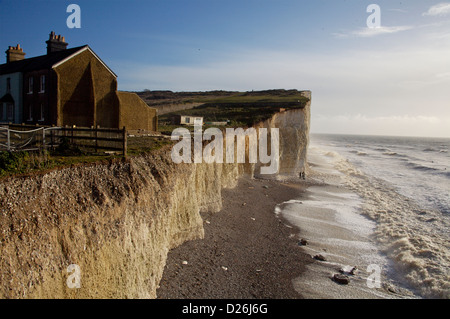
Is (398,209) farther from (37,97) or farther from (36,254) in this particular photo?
(37,97)

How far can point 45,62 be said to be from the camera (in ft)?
76.4

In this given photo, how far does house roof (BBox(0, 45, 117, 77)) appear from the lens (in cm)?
2214

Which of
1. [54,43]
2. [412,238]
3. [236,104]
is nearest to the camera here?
[412,238]

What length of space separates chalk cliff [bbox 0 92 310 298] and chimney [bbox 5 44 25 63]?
80.2 ft

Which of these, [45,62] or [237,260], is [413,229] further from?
[45,62]

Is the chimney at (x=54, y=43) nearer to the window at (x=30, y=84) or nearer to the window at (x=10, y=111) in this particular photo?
the window at (x=30, y=84)

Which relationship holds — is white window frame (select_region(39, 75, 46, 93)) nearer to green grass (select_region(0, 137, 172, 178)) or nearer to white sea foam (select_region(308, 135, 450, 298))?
green grass (select_region(0, 137, 172, 178))

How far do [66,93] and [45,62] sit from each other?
3.18 meters

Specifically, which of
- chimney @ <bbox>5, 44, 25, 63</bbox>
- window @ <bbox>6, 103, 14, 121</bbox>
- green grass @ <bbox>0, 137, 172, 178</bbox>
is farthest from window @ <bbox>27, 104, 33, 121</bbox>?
green grass @ <bbox>0, 137, 172, 178</bbox>

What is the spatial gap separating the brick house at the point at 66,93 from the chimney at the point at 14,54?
3877 millimetres

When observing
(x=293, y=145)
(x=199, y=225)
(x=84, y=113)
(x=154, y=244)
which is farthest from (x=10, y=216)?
(x=293, y=145)

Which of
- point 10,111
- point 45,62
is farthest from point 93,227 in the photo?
point 10,111
